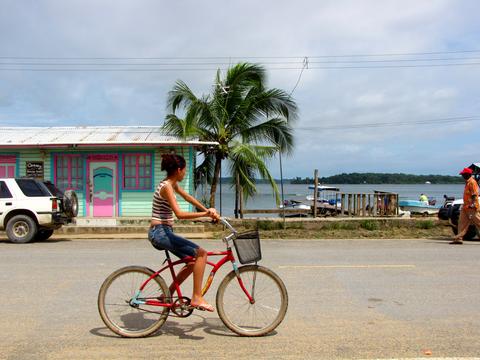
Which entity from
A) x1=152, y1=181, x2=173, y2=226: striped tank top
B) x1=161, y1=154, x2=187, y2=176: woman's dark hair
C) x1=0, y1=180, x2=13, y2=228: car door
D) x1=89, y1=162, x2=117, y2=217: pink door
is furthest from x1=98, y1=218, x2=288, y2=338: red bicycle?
x1=89, y1=162, x2=117, y2=217: pink door

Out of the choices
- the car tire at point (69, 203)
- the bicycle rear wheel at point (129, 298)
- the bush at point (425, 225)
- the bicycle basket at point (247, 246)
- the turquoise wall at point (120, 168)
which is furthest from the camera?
the turquoise wall at point (120, 168)

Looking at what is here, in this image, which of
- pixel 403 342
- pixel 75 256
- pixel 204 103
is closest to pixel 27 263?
pixel 75 256

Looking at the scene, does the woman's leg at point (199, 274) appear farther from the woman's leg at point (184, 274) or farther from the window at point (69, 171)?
the window at point (69, 171)

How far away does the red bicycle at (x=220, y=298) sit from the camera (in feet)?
16.6

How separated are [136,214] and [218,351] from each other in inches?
544

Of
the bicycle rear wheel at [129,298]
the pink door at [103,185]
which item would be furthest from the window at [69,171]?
the bicycle rear wheel at [129,298]

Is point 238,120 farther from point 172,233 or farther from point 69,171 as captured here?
point 172,233

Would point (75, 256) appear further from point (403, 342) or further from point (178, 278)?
point (403, 342)

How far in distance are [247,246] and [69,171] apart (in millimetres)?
14775

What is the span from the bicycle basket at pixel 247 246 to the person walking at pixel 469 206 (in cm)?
923

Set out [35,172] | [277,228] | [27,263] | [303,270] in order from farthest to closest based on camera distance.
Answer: [35,172] → [277,228] → [27,263] → [303,270]

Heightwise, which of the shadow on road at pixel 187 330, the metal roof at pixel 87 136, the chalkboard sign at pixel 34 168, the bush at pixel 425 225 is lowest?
the shadow on road at pixel 187 330

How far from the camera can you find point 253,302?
201 inches

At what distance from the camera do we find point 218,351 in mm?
4637
